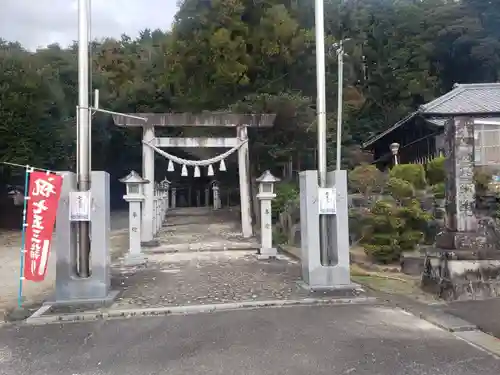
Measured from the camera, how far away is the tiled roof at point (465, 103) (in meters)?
20.0

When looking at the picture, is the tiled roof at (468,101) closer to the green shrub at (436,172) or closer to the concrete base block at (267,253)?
the green shrub at (436,172)

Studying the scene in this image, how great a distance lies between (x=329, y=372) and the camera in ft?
14.5

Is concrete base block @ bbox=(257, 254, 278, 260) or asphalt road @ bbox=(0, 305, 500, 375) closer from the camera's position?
asphalt road @ bbox=(0, 305, 500, 375)

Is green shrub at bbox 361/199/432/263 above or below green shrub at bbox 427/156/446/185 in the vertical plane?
below

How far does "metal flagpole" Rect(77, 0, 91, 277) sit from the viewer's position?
25.0 ft

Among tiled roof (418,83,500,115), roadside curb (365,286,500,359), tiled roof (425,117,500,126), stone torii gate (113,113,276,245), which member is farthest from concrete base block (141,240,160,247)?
tiled roof (425,117,500,126)

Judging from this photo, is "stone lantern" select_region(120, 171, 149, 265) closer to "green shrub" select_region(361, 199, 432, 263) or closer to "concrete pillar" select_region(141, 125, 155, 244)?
"concrete pillar" select_region(141, 125, 155, 244)

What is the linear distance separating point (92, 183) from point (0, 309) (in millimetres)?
2596

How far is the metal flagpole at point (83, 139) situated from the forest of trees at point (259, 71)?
9.14 m

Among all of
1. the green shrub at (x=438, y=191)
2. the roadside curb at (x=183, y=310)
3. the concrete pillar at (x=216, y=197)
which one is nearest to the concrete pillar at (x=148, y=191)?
the roadside curb at (x=183, y=310)

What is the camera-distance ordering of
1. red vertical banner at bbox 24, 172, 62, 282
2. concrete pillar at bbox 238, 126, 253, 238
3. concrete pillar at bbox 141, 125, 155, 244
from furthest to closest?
concrete pillar at bbox 238, 126, 253, 238 < concrete pillar at bbox 141, 125, 155, 244 < red vertical banner at bbox 24, 172, 62, 282

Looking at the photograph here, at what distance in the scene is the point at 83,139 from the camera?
25.2 feet

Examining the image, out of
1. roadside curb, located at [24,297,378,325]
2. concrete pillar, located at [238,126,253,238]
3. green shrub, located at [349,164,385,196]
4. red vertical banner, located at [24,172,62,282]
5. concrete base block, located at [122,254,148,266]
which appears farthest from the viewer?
concrete pillar, located at [238,126,253,238]

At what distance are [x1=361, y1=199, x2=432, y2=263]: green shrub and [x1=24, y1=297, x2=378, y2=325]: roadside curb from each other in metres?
3.98
